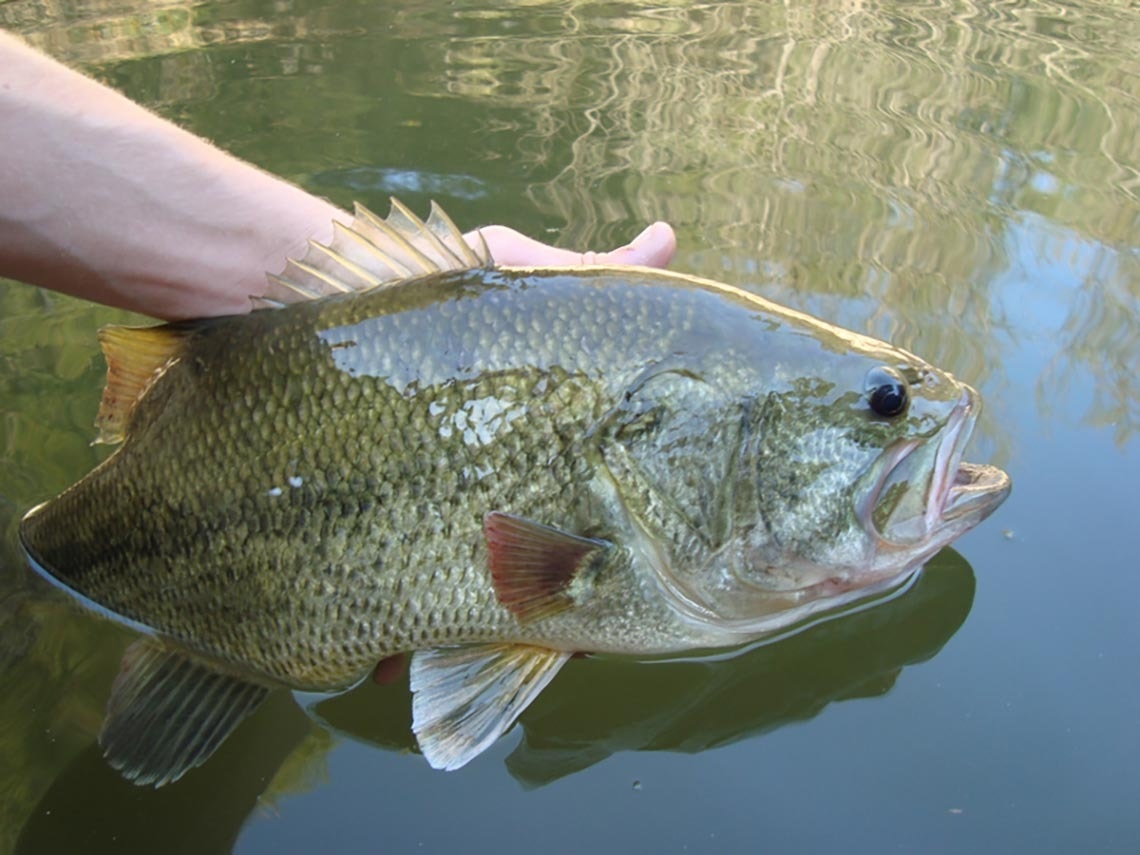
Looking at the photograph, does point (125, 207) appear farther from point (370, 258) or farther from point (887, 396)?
point (887, 396)

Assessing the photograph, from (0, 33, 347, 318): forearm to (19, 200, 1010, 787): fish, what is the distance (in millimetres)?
373

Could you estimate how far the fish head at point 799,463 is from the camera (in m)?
1.75

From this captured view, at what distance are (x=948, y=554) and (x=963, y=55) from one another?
16.1ft

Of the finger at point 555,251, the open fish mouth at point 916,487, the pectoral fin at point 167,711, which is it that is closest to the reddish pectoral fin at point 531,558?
the open fish mouth at point 916,487

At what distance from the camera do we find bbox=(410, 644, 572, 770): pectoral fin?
1845mm

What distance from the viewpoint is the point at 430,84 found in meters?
5.72

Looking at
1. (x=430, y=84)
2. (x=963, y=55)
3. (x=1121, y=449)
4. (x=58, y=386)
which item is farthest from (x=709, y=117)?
(x=58, y=386)

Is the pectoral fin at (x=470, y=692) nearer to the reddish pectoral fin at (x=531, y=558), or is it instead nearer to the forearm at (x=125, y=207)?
the reddish pectoral fin at (x=531, y=558)

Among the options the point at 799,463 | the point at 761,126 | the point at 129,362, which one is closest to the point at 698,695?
the point at 799,463

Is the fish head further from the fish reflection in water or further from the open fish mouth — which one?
the fish reflection in water

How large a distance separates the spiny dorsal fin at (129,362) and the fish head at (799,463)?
96 centimetres

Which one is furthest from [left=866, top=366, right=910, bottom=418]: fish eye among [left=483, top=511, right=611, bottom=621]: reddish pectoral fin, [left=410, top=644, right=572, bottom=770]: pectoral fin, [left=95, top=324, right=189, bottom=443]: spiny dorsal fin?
[left=95, top=324, right=189, bottom=443]: spiny dorsal fin

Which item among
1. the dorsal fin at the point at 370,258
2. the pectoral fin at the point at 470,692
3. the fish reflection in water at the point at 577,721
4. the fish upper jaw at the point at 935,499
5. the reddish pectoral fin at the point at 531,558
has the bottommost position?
the fish reflection in water at the point at 577,721

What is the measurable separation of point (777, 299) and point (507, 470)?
2127 millimetres
